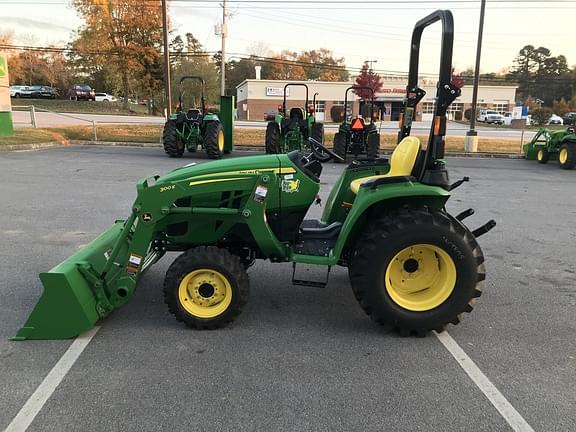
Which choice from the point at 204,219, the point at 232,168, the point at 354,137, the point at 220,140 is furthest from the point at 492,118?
the point at 204,219

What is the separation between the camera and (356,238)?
3617 mm

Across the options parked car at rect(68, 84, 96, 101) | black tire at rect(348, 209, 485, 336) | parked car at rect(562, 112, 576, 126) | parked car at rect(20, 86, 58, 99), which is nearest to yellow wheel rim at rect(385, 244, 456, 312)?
black tire at rect(348, 209, 485, 336)

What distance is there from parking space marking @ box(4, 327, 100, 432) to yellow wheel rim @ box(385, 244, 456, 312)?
214cm

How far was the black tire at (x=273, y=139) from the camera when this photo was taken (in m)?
14.3

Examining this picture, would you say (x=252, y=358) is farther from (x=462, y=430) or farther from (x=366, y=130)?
(x=366, y=130)

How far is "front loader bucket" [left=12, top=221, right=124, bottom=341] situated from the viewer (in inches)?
126

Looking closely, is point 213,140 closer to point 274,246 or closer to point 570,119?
point 274,246

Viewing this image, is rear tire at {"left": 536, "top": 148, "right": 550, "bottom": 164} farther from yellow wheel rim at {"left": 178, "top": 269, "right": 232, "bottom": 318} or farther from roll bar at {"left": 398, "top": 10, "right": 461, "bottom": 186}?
yellow wheel rim at {"left": 178, "top": 269, "right": 232, "bottom": 318}

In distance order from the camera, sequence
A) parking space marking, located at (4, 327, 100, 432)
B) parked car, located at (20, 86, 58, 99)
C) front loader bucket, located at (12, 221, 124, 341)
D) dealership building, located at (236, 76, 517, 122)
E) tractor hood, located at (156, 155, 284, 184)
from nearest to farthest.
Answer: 1. parking space marking, located at (4, 327, 100, 432)
2. front loader bucket, located at (12, 221, 124, 341)
3. tractor hood, located at (156, 155, 284, 184)
4. parked car, located at (20, 86, 58, 99)
5. dealership building, located at (236, 76, 517, 122)

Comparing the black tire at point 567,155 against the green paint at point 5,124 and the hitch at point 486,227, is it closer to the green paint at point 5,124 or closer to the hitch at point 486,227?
the hitch at point 486,227

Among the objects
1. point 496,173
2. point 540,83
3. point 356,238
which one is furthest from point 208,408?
point 540,83

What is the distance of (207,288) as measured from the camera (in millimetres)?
3484

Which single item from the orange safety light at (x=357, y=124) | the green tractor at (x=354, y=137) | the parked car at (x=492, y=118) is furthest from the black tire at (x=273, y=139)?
the parked car at (x=492, y=118)

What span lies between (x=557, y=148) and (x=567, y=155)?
97 centimetres
